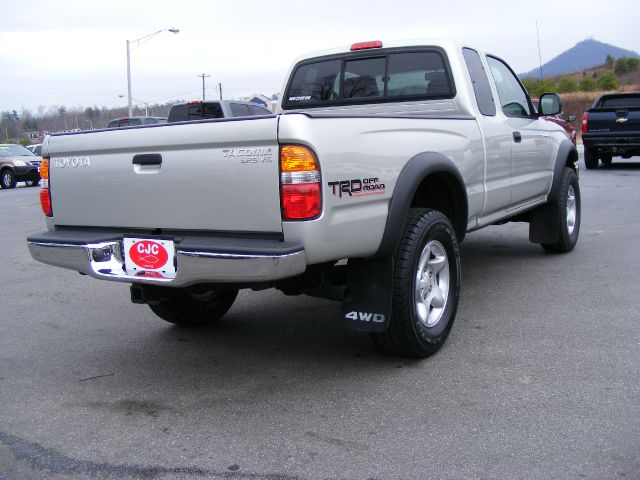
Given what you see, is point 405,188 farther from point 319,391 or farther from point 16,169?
point 16,169

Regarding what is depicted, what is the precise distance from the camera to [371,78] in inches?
204

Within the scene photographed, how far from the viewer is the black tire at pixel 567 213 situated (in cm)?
650

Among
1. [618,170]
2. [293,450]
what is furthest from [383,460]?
[618,170]

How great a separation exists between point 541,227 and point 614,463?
165 inches

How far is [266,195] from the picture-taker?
3070 mm

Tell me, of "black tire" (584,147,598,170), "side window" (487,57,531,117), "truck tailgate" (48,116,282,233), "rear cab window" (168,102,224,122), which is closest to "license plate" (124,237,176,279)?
"truck tailgate" (48,116,282,233)

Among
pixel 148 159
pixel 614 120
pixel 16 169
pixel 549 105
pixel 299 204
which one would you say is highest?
pixel 614 120

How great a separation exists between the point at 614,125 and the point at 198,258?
48.1ft

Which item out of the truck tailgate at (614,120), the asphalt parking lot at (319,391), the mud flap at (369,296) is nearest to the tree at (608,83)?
the truck tailgate at (614,120)

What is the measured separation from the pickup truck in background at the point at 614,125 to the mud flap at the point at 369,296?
1368cm

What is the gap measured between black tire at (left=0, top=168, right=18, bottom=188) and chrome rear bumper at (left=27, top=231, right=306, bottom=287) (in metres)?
20.6

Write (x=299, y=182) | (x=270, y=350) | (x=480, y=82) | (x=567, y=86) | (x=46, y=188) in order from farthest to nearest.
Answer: (x=567, y=86), (x=480, y=82), (x=270, y=350), (x=46, y=188), (x=299, y=182)

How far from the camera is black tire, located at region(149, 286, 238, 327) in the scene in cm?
462

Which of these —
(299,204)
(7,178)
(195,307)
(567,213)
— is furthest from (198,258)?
(7,178)
